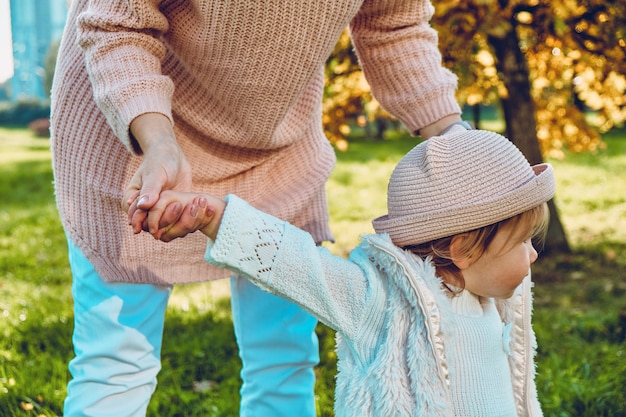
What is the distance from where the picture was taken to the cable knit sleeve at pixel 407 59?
205 centimetres

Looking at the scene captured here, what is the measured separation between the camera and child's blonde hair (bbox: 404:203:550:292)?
175 cm

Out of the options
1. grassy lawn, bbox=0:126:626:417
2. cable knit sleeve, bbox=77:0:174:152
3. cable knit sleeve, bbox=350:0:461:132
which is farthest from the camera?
grassy lawn, bbox=0:126:626:417

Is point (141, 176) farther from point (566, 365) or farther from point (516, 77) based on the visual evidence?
point (516, 77)

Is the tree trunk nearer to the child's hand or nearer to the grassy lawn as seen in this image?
the grassy lawn

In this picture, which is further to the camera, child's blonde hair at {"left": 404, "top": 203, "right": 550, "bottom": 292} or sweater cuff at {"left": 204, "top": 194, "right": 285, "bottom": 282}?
child's blonde hair at {"left": 404, "top": 203, "right": 550, "bottom": 292}

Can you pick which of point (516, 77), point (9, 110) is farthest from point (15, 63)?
point (516, 77)

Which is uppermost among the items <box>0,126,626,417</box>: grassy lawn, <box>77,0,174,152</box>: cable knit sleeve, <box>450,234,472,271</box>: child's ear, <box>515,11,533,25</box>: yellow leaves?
<box>77,0,174,152</box>: cable knit sleeve

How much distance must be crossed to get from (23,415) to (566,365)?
217 cm

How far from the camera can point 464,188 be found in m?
1.68

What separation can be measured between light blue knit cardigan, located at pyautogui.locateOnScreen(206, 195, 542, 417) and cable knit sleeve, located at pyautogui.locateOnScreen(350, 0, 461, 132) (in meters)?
0.49

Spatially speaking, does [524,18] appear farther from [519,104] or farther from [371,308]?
[371,308]

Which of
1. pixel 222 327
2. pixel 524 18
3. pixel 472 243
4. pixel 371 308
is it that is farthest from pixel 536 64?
pixel 371 308

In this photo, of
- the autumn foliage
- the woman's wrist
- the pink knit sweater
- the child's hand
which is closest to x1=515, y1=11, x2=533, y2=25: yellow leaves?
the autumn foliage

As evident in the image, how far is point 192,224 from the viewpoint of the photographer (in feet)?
4.67
